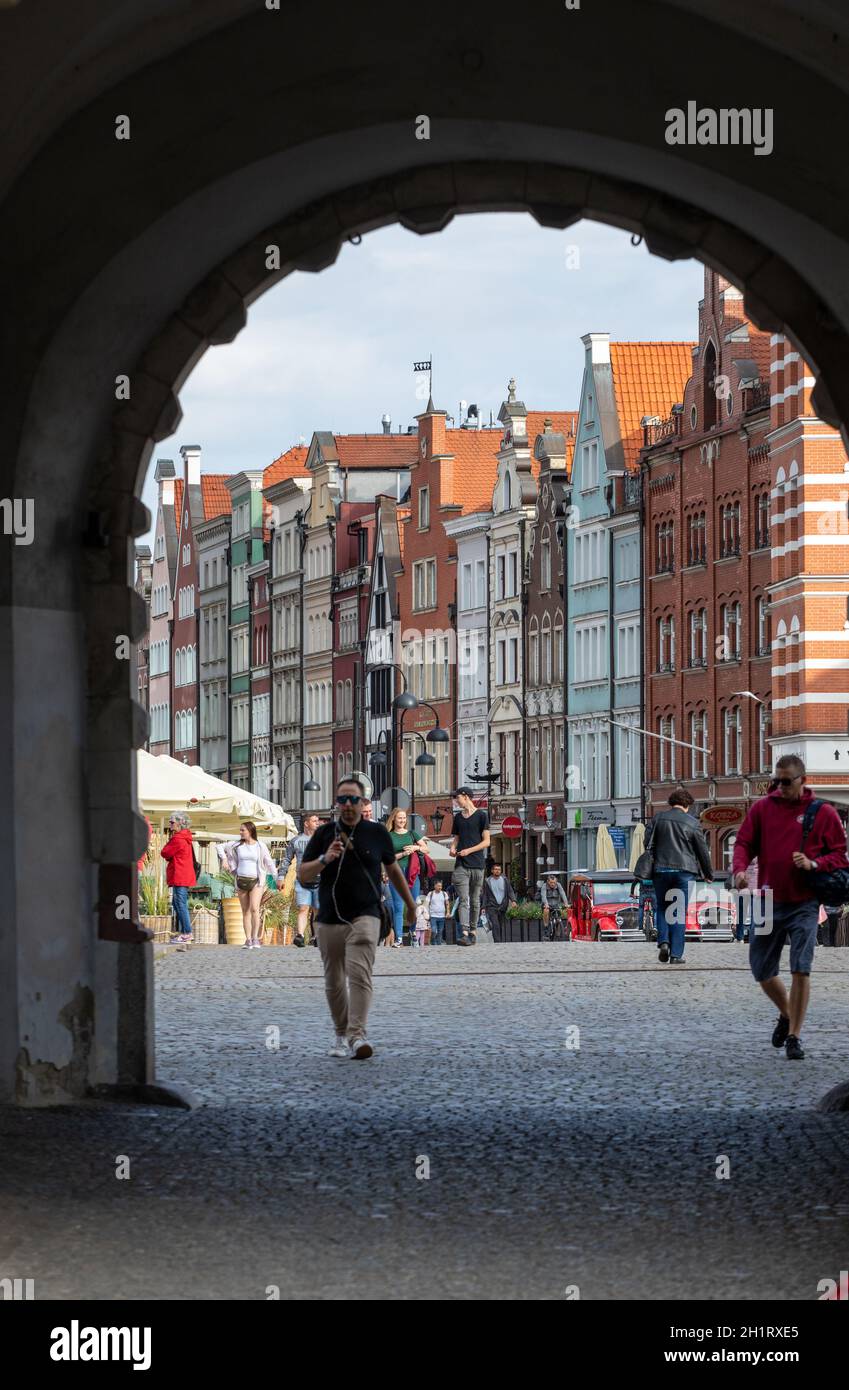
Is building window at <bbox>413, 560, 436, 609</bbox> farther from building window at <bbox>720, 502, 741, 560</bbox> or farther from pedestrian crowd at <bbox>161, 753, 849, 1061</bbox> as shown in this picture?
pedestrian crowd at <bbox>161, 753, 849, 1061</bbox>

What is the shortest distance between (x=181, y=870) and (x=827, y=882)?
21.1m

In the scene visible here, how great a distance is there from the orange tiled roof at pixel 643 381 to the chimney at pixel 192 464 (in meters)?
47.9

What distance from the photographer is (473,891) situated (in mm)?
34500

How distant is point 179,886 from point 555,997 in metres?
13.8

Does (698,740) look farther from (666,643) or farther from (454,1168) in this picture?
(454,1168)

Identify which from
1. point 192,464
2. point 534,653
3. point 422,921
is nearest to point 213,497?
point 192,464

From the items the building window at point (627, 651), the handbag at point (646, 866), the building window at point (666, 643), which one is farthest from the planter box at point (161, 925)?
the building window at point (627, 651)

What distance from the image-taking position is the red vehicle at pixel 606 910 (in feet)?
189

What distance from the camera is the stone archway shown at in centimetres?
1246

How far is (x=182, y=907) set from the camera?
36.7 meters

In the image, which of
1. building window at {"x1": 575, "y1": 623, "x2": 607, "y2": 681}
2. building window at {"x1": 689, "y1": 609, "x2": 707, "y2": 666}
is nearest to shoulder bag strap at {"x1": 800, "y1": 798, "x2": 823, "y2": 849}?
building window at {"x1": 689, "y1": 609, "x2": 707, "y2": 666}

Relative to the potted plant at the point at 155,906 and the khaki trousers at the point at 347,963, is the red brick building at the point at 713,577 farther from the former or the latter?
the khaki trousers at the point at 347,963

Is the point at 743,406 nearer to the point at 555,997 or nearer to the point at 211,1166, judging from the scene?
the point at 555,997

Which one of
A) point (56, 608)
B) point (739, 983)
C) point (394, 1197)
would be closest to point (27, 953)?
point (56, 608)
